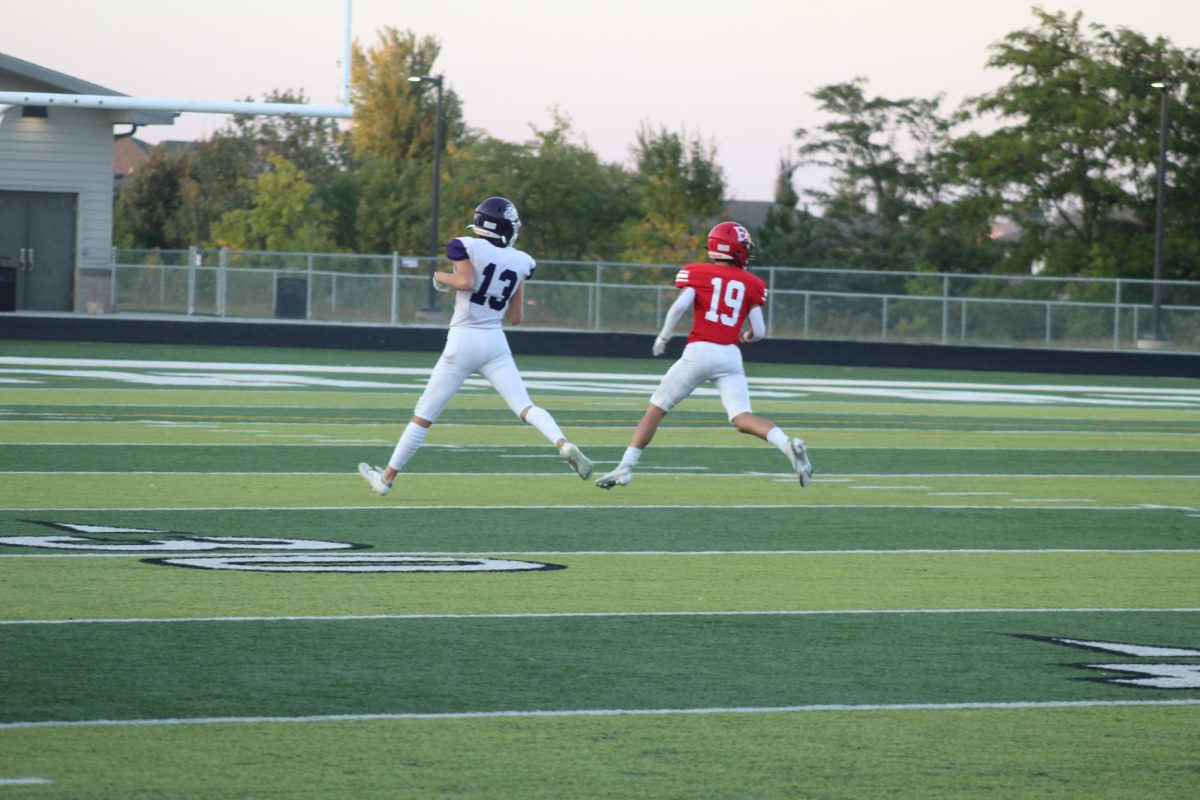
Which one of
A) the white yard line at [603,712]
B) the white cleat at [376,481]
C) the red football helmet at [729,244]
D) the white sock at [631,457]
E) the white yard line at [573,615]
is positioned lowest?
the white yard line at [603,712]

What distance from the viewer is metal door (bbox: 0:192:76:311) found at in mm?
38188

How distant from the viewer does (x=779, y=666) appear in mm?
6750

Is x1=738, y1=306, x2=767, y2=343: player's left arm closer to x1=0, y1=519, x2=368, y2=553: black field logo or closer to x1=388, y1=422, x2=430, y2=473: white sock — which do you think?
x1=388, y1=422, x2=430, y2=473: white sock

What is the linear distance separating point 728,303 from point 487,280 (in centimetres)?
164

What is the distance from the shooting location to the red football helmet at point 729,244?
12.0 m

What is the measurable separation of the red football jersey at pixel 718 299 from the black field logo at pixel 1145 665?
465cm

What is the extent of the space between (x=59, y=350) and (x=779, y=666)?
2330cm

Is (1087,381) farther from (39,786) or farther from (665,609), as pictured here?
(39,786)

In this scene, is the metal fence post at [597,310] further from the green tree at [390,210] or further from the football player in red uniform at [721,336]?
the football player in red uniform at [721,336]

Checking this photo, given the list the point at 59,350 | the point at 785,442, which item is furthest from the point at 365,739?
the point at 59,350

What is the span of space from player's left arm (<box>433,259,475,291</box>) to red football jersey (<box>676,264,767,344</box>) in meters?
1.43

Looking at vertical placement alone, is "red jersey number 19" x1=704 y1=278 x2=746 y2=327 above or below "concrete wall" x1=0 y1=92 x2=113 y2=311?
below

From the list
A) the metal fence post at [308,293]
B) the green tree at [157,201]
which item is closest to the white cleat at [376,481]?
the metal fence post at [308,293]

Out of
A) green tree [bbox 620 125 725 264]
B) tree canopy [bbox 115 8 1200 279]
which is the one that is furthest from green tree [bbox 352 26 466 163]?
green tree [bbox 620 125 725 264]
